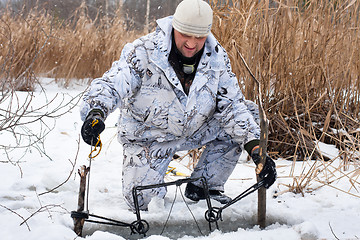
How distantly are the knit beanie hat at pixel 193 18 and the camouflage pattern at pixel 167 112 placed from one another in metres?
0.14

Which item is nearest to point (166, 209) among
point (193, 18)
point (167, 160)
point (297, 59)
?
point (167, 160)

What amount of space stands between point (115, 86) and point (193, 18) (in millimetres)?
460

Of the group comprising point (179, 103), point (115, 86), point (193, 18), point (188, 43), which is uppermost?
point (193, 18)

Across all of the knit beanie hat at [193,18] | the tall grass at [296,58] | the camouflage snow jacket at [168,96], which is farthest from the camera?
the tall grass at [296,58]

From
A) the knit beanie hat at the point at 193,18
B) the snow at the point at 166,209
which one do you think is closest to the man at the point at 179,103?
the knit beanie hat at the point at 193,18

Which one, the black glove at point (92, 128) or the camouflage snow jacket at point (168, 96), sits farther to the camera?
the camouflage snow jacket at point (168, 96)

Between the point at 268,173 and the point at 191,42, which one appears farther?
the point at 191,42

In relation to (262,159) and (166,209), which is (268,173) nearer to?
(262,159)

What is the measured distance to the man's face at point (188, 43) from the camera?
6.45 feet

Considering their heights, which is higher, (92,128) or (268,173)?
(92,128)

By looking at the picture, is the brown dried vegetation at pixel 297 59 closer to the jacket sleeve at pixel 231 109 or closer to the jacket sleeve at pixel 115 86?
the jacket sleeve at pixel 231 109

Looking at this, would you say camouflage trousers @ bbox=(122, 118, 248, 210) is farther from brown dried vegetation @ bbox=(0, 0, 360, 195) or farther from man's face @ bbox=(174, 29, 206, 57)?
brown dried vegetation @ bbox=(0, 0, 360, 195)

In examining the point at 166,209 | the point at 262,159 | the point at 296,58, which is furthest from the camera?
the point at 296,58

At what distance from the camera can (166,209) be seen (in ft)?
6.72
